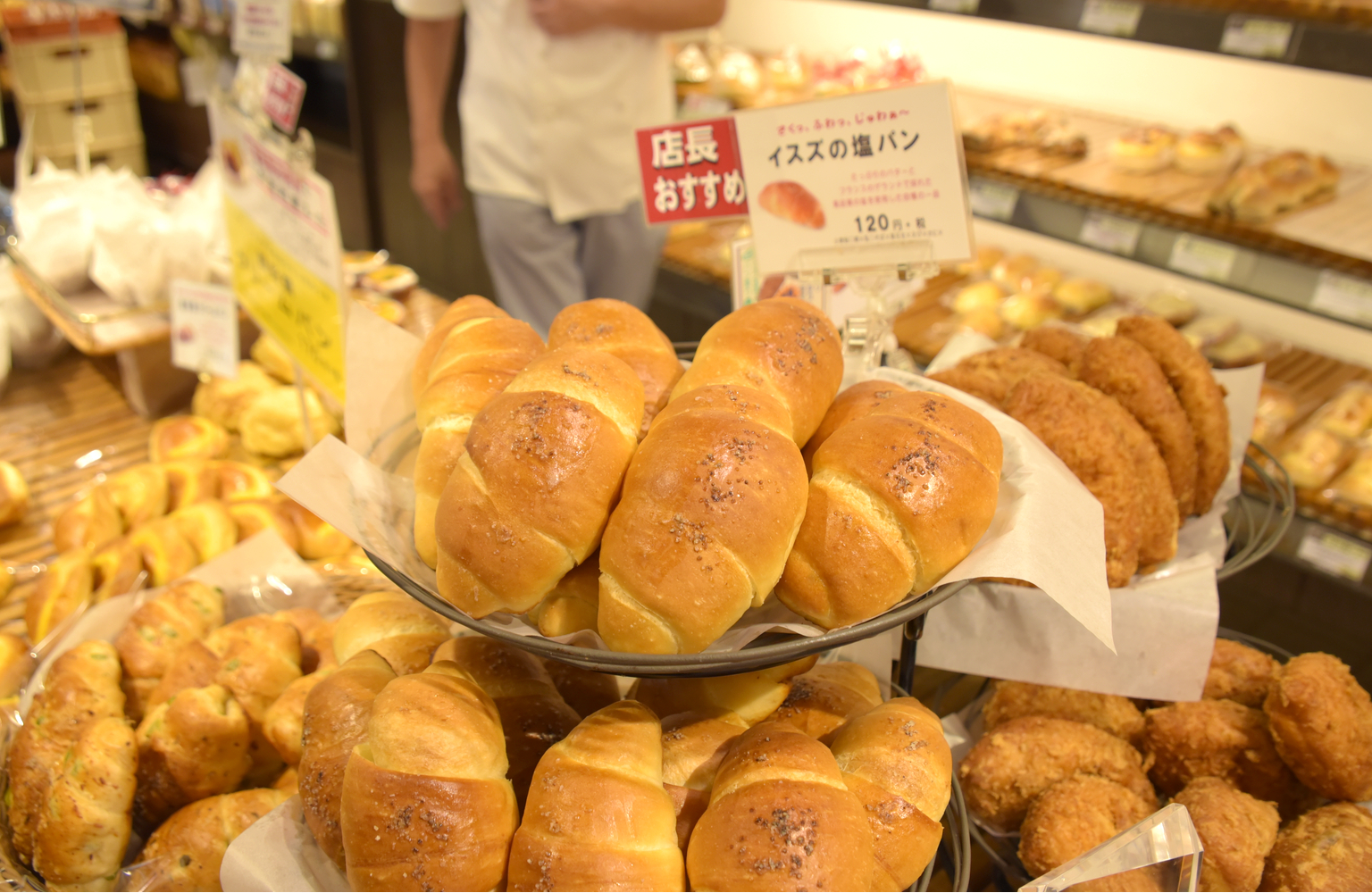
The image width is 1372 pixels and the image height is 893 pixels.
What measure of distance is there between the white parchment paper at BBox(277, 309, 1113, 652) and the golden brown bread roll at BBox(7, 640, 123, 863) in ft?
1.90

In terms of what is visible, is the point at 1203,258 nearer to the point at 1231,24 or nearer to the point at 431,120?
the point at 1231,24

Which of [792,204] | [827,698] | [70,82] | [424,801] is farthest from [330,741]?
[70,82]

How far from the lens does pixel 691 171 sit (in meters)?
1.52

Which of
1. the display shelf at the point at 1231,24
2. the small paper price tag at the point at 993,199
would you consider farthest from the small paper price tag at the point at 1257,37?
the small paper price tag at the point at 993,199

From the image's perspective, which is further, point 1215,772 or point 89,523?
point 89,523

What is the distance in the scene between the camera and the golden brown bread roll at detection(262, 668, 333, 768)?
50.6 inches

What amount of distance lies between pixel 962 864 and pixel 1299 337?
2942 millimetres

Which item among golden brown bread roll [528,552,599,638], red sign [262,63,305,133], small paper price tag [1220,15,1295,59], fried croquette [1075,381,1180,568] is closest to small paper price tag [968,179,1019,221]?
small paper price tag [1220,15,1295,59]

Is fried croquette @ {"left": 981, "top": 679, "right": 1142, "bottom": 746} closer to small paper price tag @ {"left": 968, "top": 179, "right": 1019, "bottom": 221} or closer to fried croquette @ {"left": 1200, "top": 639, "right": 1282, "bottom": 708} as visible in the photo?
fried croquette @ {"left": 1200, "top": 639, "right": 1282, "bottom": 708}

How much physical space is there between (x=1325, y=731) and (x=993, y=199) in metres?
2.14

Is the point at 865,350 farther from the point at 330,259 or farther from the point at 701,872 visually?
the point at 330,259

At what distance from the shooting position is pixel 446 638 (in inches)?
49.9

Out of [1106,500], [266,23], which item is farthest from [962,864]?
[266,23]

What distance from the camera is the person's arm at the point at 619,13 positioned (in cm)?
267
